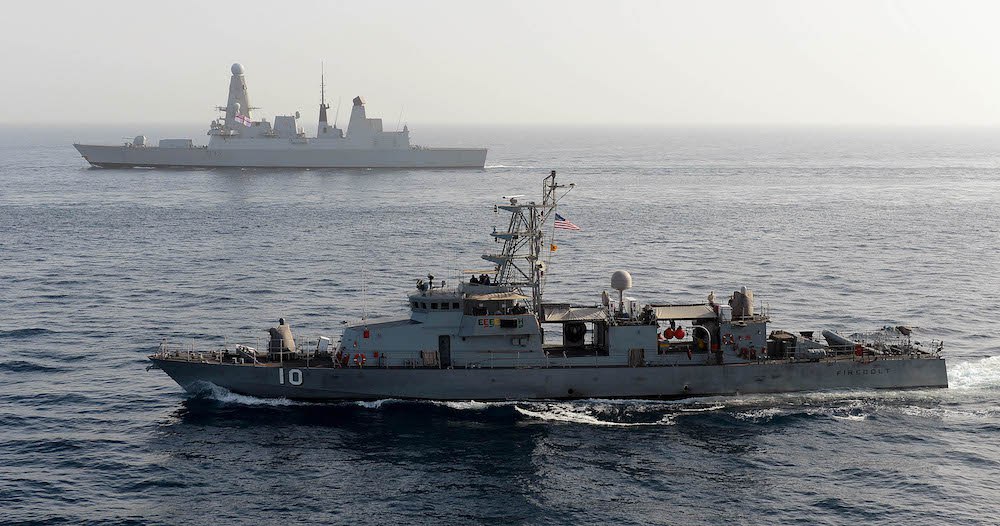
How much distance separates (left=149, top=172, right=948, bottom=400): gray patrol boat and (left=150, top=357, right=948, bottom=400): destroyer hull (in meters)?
0.04

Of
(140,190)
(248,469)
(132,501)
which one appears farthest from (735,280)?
(140,190)

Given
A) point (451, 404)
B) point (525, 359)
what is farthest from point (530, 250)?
point (451, 404)

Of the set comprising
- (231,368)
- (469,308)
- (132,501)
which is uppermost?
(469,308)

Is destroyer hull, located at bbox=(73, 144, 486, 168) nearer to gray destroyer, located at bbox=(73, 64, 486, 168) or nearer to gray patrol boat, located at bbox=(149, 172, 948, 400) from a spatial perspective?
gray destroyer, located at bbox=(73, 64, 486, 168)

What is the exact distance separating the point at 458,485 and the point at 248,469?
296 inches

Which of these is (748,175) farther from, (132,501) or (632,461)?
(132,501)

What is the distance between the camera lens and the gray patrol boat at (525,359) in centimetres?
3997

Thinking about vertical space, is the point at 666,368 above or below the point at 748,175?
below

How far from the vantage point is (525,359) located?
4028 centimetres

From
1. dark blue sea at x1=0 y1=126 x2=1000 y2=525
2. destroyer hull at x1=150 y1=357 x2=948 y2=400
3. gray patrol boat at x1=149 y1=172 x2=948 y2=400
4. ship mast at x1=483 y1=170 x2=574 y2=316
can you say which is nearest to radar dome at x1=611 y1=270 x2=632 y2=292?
gray patrol boat at x1=149 y1=172 x2=948 y2=400

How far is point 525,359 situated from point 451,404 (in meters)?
3.67

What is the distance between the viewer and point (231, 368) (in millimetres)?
40094

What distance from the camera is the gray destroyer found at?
152375 mm

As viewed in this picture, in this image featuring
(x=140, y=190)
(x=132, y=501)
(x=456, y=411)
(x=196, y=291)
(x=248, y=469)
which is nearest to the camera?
(x=132, y=501)
